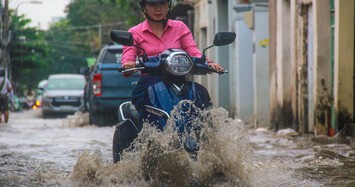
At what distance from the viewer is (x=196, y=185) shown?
704 centimetres

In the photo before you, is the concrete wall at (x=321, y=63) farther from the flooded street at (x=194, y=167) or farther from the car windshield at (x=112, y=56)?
the car windshield at (x=112, y=56)

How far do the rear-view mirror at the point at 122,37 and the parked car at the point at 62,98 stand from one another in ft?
81.7

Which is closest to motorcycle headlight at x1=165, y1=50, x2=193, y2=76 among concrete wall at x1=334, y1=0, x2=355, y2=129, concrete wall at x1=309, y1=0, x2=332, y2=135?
concrete wall at x1=334, y1=0, x2=355, y2=129

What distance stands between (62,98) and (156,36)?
25.1m

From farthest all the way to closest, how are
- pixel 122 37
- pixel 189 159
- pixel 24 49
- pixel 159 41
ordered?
pixel 24 49, pixel 159 41, pixel 122 37, pixel 189 159

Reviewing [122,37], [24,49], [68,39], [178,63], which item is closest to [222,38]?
[178,63]

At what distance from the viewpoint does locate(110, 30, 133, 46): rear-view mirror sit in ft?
23.5

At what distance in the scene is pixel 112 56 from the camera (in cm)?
2117

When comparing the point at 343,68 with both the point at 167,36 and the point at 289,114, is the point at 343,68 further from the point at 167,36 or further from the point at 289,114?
the point at 167,36

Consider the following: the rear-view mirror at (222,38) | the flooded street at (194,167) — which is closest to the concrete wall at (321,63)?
the flooded street at (194,167)

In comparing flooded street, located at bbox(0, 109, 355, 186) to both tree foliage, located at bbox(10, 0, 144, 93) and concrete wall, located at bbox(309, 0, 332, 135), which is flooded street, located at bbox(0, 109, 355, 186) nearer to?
concrete wall, located at bbox(309, 0, 332, 135)

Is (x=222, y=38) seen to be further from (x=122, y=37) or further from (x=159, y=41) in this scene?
(x=122, y=37)

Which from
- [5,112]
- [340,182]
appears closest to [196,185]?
[340,182]

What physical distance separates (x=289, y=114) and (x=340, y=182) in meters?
11.2
